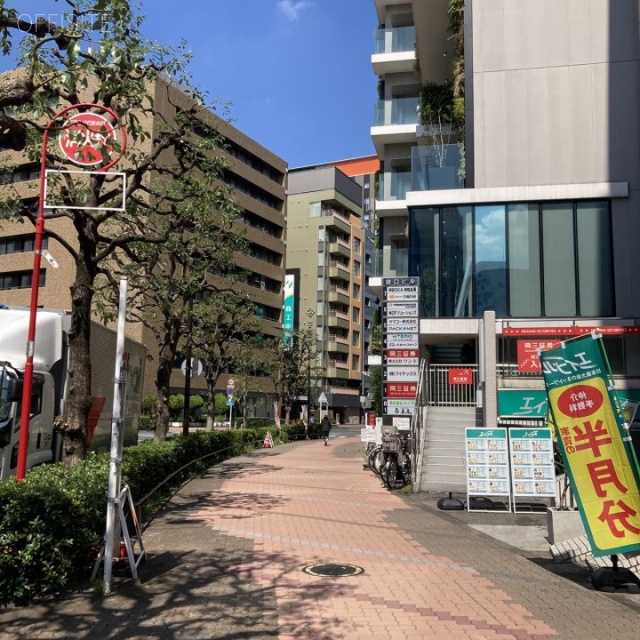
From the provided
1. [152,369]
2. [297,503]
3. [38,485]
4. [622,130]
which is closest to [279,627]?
[38,485]

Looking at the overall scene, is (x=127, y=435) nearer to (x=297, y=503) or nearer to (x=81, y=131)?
(x=297, y=503)

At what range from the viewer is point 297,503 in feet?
41.9

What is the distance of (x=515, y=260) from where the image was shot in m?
20.2

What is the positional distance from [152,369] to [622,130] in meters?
38.0

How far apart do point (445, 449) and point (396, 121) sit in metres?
19.3

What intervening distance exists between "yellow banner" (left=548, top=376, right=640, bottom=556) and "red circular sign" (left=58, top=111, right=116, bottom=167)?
623 cm

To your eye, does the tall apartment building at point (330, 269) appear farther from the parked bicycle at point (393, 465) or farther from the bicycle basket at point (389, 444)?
the bicycle basket at point (389, 444)

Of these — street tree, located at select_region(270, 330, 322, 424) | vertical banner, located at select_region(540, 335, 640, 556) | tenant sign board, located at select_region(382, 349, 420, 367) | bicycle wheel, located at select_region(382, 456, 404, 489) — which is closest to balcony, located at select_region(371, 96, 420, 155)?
tenant sign board, located at select_region(382, 349, 420, 367)

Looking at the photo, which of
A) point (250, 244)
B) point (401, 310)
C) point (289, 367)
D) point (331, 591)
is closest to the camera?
point (331, 591)

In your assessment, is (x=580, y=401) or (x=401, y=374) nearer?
(x=580, y=401)

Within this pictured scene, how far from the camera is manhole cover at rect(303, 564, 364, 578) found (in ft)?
23.5

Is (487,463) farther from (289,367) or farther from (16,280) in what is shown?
(16,280)

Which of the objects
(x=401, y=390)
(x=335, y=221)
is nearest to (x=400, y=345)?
(x=401, y=390)

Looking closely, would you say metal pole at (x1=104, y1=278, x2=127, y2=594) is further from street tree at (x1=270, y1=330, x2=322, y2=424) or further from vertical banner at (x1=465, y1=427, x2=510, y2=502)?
street tree at (x1=270, y1=330, x2=322, y2=424)
